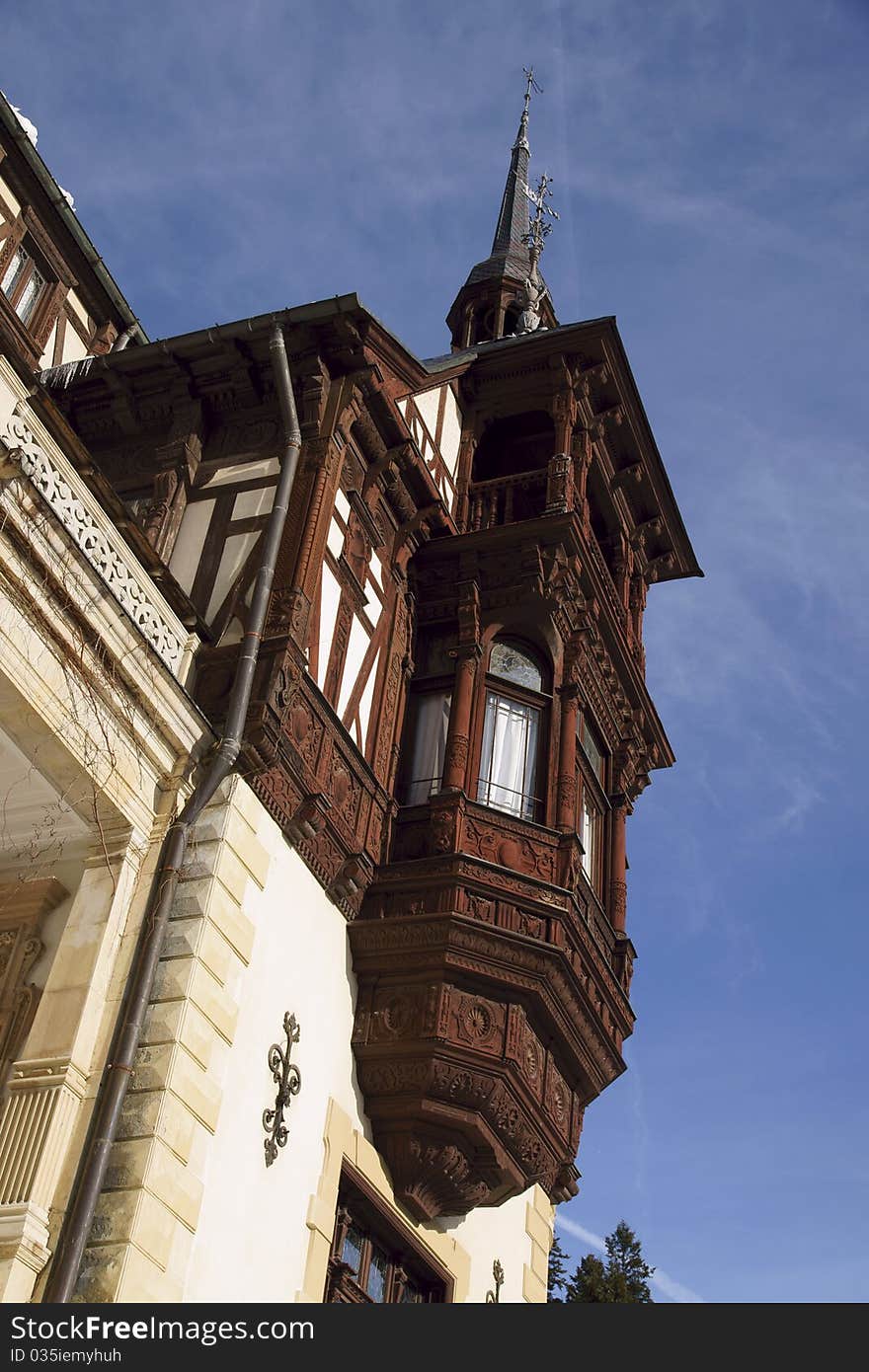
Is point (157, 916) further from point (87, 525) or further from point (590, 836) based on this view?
point (590, 836)

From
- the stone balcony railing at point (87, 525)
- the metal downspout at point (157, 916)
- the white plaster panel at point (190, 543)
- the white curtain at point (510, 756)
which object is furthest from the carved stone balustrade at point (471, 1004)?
the white plaster panel at point (190, 543)

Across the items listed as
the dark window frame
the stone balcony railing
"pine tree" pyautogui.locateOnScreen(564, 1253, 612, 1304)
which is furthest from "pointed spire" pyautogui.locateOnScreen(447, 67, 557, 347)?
"pine tree" pyautogui.locateOnScreen(564, 1253, 612, 1304)

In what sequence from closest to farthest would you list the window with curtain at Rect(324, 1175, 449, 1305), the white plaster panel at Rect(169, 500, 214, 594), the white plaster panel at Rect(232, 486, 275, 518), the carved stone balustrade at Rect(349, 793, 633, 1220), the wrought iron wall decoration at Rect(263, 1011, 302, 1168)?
1. the wrought iron wall decoration at Rect(263, 1011, 302, 1168)
2. the window with curtain at Rect(324, 1175, 449, 1305)
3. the carved stone balustrade at Rect(349, 793, 633, 1220)
4. the white plaster panel at Rect(169, 500, 214, 594)
5. the white plaster panel at Rect(232, 486, 275, 518)

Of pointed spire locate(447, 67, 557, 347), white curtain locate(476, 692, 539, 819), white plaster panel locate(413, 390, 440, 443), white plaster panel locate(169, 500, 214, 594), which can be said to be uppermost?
pointed spire locate(447, 67, 557, 347)

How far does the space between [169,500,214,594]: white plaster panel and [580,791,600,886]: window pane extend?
507 centimetres

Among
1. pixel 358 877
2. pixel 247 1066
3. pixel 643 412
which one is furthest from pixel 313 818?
pixel 643 412

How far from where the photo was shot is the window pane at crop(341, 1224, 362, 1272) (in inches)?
455

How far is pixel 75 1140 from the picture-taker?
925cm

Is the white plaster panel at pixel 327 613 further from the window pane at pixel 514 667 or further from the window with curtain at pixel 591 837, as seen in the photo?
the window with curtain at pixel 591 837

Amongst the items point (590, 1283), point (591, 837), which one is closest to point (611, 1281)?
point (590, 1283)

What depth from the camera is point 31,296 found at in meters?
18.7

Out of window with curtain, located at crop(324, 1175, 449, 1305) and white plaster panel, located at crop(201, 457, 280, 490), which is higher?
white plaster panel, located at crop(201, 457, 280, 490)

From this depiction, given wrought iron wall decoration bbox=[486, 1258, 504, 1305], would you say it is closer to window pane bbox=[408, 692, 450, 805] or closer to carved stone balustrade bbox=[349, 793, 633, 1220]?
carved stone balustrade bbox=[349, 793, 633, 1220]

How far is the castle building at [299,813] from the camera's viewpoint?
9.75 meters
